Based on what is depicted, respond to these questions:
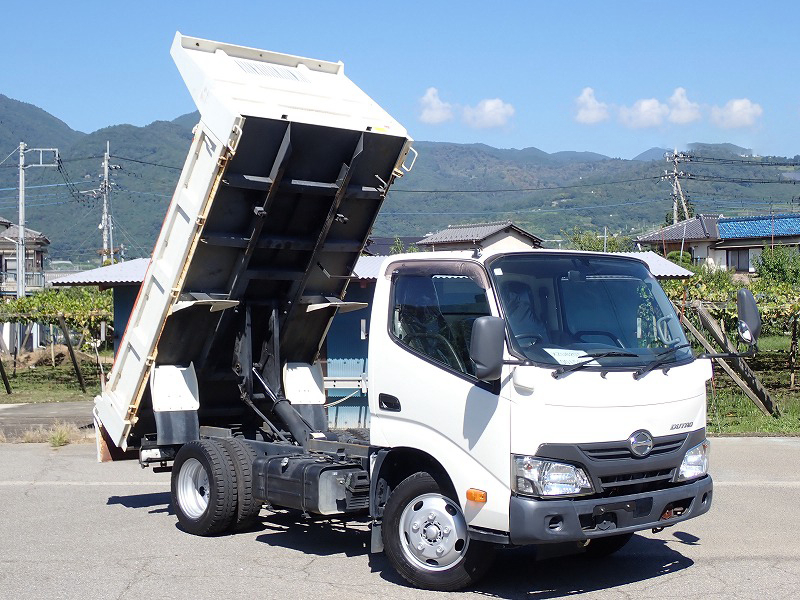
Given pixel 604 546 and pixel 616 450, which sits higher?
pixel 616 450

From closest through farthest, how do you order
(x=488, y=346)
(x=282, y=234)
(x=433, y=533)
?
(x=488, y=346), (x=433, y=533), (x=282, y=234)

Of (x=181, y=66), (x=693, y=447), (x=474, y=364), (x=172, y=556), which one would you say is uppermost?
(x=181, y=66)

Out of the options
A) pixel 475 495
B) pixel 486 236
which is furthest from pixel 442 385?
pixel 486 236

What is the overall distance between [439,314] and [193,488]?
3.52 metres

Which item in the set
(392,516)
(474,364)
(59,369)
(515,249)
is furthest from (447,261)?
(59,369)

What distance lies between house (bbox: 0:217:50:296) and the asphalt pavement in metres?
61.9

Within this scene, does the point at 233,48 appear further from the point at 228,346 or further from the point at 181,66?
the point at 228,346

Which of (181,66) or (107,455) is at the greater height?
(181,66)

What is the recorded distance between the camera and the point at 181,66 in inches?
383

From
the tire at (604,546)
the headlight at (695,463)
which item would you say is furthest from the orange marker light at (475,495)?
the tire at (604,546)

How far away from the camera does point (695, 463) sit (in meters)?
7.71

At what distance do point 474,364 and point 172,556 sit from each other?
3.41 metres

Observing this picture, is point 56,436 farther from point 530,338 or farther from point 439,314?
point 530,338

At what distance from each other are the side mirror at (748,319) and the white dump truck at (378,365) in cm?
1
